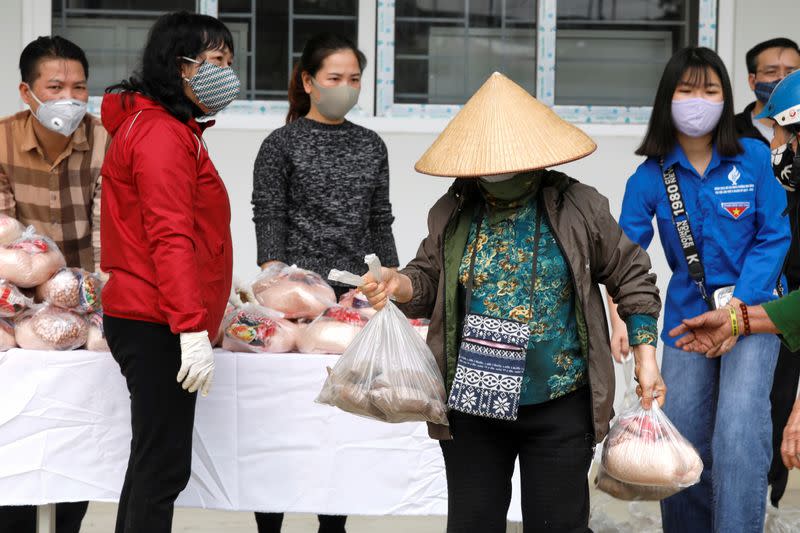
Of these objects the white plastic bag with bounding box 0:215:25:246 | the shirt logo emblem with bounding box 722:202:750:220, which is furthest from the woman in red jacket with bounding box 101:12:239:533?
the shirt logo emblem with bounding box 722:202:750:220

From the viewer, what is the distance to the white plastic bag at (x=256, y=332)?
363 centimetres

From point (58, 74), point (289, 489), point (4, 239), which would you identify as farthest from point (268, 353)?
point (58, 74)

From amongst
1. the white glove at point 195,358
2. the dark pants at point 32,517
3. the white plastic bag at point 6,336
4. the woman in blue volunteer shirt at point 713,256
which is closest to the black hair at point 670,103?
the woman in blue volunteer shirt at point 713,256

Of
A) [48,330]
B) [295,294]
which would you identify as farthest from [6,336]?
[295,294]

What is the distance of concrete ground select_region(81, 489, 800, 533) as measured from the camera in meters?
4.68

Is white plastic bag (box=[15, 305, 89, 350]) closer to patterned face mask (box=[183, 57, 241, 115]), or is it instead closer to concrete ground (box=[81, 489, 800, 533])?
patterned face mask (box=[183, 57, 241, 115])

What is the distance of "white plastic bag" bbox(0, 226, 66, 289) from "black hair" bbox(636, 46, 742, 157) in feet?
6.27

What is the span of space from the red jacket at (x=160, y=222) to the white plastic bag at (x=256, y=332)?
0.27 metres

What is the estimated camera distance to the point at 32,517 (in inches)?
159

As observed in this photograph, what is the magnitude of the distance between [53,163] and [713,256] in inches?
85.0

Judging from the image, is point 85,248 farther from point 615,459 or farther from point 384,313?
point 615,459

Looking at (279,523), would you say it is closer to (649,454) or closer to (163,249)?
(163,249)

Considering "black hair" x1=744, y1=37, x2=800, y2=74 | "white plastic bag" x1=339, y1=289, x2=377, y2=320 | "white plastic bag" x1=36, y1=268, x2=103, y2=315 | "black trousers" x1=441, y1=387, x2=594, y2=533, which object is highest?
"black hair" x1=744, y1=37, x2=800, y2=74

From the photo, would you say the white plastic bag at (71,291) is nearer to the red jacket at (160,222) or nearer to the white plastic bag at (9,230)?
the white plastic bag at (9,230)
